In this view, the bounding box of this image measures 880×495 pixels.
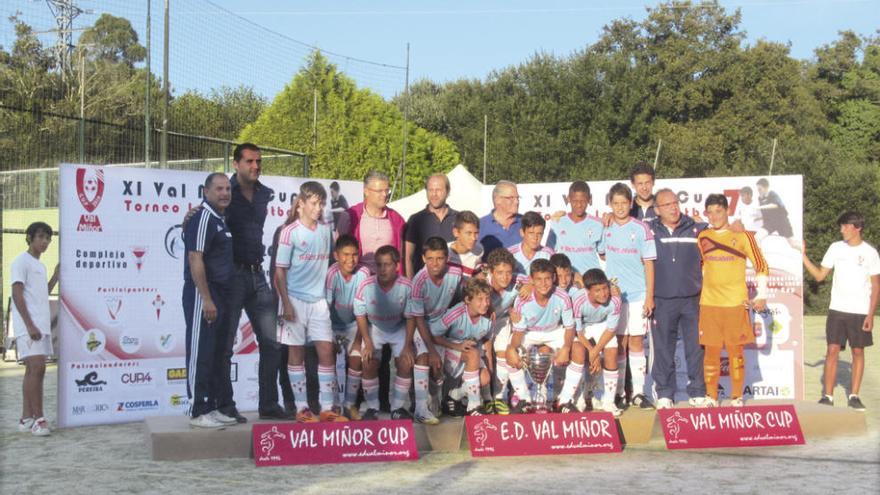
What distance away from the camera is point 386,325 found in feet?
25.0

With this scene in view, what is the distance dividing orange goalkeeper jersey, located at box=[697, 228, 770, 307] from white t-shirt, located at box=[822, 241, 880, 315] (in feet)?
5.36

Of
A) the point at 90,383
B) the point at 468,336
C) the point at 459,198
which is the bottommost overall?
the point at 90,383

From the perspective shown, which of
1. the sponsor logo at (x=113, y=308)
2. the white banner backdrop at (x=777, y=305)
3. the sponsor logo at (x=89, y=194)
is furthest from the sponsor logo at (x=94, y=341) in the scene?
the white banner backdrop at (x=777, y=305)

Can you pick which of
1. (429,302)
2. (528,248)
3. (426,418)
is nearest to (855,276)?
(528,248)

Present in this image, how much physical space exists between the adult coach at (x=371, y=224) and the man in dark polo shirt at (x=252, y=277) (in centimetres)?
79

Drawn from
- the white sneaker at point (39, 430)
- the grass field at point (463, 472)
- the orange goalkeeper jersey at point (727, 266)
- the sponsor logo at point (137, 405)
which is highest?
the orange goalkeeper jersey at point (727, 266)

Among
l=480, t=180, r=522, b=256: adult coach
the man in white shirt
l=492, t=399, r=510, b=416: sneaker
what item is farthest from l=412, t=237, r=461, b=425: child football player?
the man in white shirt

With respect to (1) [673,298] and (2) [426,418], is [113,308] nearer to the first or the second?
(2) [426,418]

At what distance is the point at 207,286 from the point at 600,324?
330 cm

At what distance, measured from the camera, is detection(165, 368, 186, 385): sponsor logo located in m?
9.41

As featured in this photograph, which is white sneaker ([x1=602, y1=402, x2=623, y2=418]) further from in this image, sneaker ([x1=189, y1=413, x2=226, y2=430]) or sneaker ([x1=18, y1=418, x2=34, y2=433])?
sneaker ([x1=18, y1=418, x2=34, y2=433])

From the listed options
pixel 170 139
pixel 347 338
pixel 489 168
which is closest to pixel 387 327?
pixel 347 338

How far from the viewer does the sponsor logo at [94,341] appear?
29.3ft

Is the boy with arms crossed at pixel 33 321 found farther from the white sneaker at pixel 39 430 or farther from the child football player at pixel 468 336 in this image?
the child football player at pixel 468 336
